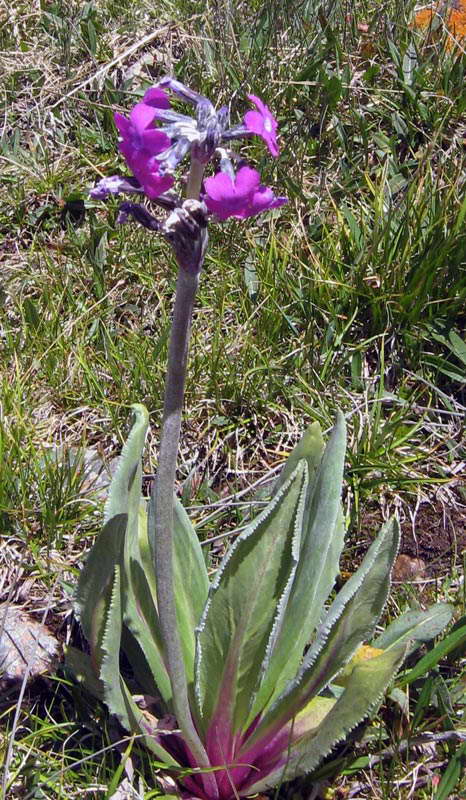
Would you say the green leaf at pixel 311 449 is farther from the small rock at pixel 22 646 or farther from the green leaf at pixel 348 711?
the small rock at pixel 22 646

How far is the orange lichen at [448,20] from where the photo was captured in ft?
10.2

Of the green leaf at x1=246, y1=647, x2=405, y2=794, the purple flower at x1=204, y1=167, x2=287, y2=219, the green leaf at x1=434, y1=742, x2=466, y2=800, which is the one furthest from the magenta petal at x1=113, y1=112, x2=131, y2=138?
the green leaf at x1=434, y1=742, x2=466, y2=800

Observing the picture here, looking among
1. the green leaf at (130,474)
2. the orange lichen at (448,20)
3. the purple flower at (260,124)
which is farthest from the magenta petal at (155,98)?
the orange lichen at (448,20)

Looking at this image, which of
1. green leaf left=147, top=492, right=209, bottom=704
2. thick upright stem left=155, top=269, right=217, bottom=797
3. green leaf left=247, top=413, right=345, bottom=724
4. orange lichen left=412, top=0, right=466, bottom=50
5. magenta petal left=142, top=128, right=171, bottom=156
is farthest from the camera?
orange lichen left=412, top=0, right=466, bottom=50

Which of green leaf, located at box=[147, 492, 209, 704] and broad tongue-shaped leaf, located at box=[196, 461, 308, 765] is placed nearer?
broad tongue-shaped leaf, located at box=[196, 461, 308, 765]

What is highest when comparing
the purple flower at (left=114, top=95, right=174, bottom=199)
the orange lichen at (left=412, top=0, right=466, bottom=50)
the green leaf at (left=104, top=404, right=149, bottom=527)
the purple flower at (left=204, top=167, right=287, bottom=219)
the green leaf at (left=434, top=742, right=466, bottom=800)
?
the orange lichen at (left=412, top=0, right=466, bottom=50)

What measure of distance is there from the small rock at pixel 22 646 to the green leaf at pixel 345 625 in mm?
582

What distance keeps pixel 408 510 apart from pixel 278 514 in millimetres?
1005

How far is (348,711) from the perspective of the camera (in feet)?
4.85

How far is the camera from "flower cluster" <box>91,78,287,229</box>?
103 cm

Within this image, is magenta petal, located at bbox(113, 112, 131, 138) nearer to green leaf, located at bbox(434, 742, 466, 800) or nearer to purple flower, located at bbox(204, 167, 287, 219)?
purple flower, located at bbox(204, 167, 287, 219)

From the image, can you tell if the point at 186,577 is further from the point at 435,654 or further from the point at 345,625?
the point at 435,654

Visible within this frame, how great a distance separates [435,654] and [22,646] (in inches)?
37.6

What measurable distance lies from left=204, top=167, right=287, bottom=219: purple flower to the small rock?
3.86 feet
